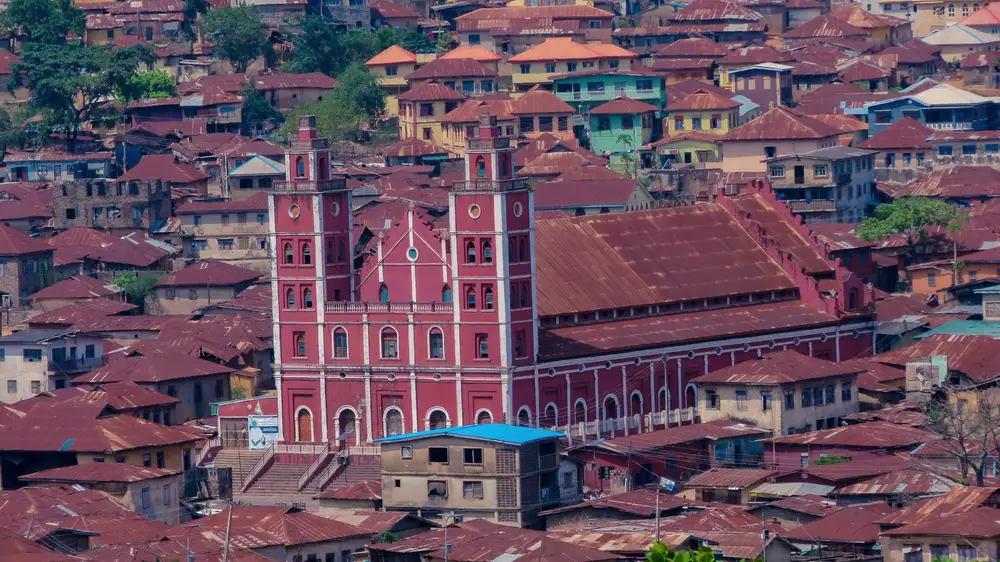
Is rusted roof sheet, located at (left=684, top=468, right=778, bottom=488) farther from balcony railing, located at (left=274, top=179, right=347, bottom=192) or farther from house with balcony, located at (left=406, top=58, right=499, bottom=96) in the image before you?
house with balcony, located at (left=406, top=58, right=499, bottom=96)

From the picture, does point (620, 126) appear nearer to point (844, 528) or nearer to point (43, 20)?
point (43, 20)

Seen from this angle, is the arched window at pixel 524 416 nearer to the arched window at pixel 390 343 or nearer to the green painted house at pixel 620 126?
the arched window at pixel 390 343

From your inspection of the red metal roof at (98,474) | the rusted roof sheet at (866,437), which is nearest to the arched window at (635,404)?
the rusted roof sheet at (866,437)

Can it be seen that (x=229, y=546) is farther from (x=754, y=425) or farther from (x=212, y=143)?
(x=212, y=143)

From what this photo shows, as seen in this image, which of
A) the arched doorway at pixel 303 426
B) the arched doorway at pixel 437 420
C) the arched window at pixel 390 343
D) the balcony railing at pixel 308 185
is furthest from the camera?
the balcony railing at pixel 308 185

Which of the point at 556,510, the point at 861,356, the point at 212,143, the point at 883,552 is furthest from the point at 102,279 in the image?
the point at 883,552

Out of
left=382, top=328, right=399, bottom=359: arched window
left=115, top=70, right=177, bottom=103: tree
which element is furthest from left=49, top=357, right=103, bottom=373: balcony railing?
left=115, top=70, right=177, bottom=103: tree
